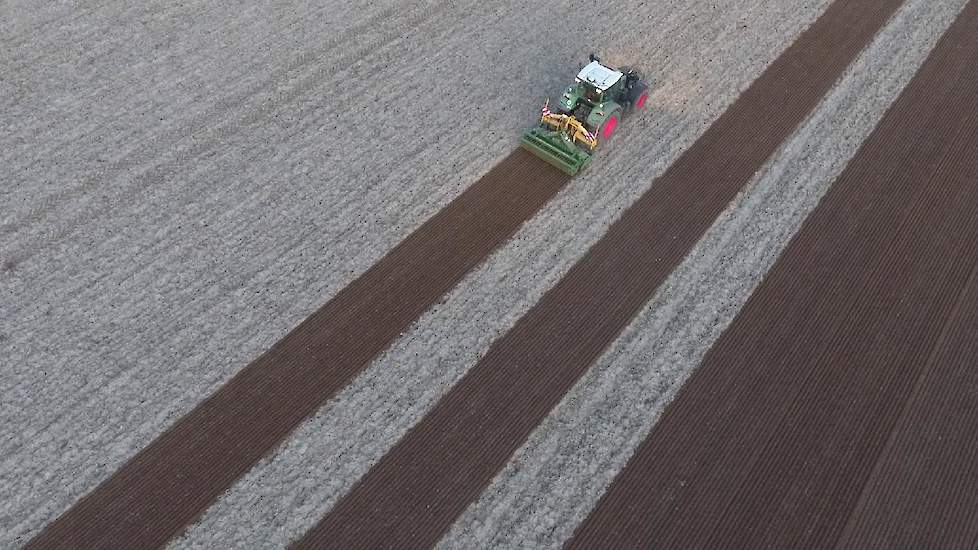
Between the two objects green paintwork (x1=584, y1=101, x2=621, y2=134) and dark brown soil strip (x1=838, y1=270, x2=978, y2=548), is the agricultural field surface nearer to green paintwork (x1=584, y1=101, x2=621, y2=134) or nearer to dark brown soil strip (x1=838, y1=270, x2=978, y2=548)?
dark brown soil strip (x1=838, y1=270, x2=978, y2=548)

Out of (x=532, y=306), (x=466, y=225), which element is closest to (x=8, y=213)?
(x=466, y=225)

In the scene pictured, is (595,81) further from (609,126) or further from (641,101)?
(641,101)

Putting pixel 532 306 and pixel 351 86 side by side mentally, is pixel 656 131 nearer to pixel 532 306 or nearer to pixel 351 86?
pixel 532 306

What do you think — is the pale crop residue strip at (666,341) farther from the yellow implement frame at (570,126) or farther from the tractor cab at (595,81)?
the tractor cab at (595,81)

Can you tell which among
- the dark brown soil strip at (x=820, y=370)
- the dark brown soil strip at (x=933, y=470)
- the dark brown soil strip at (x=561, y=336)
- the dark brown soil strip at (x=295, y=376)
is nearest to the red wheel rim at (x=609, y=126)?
the dark brown soil strip at (x=295, y=376)

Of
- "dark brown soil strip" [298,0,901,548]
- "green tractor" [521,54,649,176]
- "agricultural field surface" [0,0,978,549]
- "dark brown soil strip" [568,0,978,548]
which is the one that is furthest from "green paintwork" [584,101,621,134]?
"dark brown soil strip" [568,0,978,548]

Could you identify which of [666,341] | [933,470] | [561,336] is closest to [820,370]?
[933,470]

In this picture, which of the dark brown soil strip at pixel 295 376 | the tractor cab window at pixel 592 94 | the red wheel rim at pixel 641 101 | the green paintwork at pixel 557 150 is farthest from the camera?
the red wheel rim at pixel 641 101
